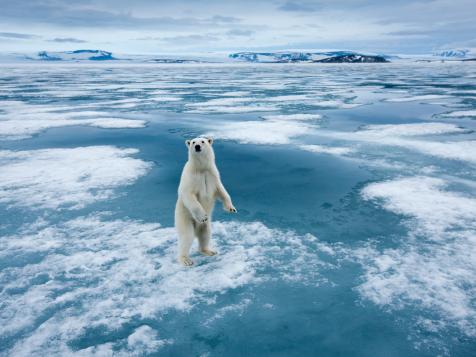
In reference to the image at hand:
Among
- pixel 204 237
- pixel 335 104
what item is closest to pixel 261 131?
pixel 335 104

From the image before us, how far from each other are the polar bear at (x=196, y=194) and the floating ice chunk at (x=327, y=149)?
5.10 m

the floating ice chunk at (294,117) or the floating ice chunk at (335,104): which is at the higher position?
the floating ice chunk at (335,104)

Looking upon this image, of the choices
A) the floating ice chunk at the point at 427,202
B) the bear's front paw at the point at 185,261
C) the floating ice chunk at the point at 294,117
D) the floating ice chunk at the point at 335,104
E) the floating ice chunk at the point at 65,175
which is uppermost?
the floating ice chunk at the point at 335,104

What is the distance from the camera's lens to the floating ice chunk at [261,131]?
996 centimetres

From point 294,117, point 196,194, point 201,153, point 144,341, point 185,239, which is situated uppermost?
point 201,153

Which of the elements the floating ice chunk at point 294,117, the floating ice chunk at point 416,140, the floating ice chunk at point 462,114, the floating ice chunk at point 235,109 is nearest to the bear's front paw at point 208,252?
the floating ice chunk at point 416,140

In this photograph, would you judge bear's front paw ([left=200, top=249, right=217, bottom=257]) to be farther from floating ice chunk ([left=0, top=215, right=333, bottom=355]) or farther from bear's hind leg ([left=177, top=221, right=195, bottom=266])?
bear's hind leg ([left=177, top=221, right=195, bottom=266])

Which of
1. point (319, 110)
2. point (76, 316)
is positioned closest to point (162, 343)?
point (76, 316)

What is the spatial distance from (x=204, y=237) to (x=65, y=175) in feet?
13.5

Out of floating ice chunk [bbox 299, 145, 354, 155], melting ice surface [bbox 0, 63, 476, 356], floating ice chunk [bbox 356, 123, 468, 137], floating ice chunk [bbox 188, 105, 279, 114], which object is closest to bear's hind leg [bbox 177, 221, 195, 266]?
melting ice surface [bbox 0, 63, 476, 356]

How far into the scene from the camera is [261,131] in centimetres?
1096

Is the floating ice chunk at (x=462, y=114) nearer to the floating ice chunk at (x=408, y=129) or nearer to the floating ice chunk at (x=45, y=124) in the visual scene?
the floating ice chunk at (x=408, y=129)

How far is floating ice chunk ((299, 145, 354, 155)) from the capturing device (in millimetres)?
8586

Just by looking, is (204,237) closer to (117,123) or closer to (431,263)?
(431,263)
